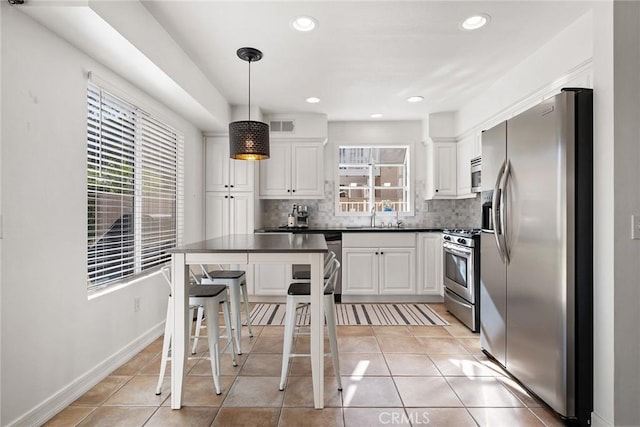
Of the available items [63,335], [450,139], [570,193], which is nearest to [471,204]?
[450,139]

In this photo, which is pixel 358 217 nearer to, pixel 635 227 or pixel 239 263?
pixel 239 263

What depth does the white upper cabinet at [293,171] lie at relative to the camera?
189 inches

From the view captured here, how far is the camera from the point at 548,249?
1.96 m

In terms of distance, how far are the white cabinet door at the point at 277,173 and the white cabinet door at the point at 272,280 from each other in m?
1.03

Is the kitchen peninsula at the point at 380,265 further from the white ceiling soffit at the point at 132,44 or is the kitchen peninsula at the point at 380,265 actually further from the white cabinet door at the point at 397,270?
the white ceiling soffit at the point at 132,44

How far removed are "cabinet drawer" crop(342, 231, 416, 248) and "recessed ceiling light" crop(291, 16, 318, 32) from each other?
2608mm

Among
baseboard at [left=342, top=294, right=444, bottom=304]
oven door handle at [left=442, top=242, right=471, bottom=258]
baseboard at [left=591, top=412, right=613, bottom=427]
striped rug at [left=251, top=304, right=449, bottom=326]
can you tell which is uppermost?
oven door handle at [left=442, top=242, right=471, bottom=258]

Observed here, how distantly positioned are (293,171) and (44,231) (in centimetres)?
317

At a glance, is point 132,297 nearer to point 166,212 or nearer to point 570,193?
point 166,212

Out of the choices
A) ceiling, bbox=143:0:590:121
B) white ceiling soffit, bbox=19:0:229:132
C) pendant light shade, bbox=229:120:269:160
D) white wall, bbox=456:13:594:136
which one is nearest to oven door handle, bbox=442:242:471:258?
white wall, bbox=456:13:594:136

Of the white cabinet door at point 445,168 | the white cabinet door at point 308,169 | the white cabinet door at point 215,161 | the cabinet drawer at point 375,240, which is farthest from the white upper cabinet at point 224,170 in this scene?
the white cabinet door at point 445,168

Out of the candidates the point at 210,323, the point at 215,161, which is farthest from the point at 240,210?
the point at 210,323

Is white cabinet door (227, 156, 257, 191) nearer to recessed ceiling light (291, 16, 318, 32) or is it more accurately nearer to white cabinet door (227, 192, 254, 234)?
white cabinet door (227, 192, 254, 234)

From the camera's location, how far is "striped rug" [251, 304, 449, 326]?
3729 millimetres
